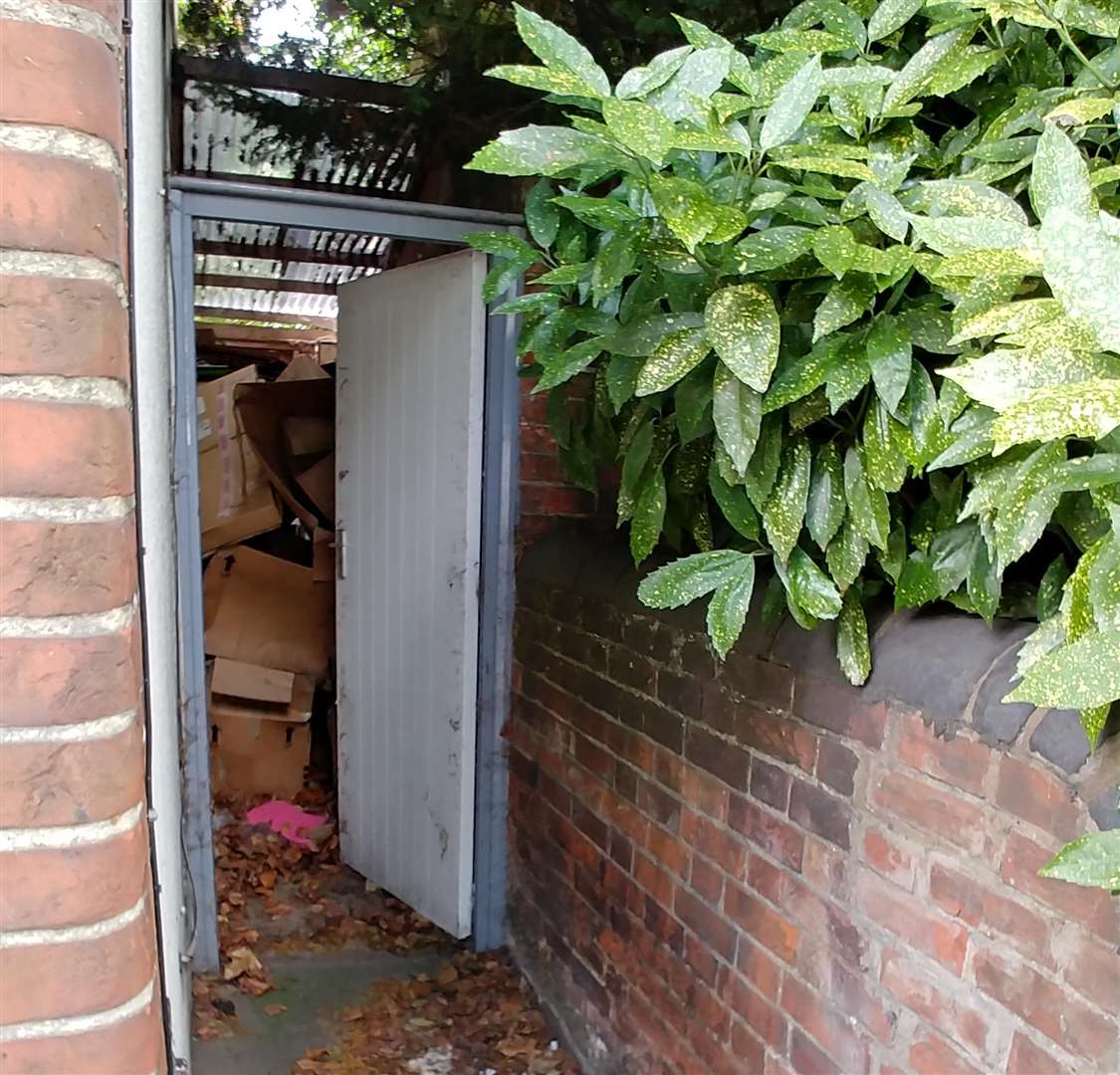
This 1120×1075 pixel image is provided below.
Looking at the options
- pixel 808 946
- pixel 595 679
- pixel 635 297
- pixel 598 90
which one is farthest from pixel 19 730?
pixel 595 679

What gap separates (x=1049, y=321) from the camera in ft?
2.53

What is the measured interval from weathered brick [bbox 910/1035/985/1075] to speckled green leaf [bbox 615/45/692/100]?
1241 millimetres

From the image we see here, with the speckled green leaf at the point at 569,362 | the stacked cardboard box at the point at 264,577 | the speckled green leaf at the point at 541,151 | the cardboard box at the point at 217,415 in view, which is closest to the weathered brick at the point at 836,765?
the speckled green leaf at the point at 569,362

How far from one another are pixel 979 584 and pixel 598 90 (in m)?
0.73

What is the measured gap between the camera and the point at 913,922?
1.30m

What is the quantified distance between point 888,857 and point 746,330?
2.59 ft

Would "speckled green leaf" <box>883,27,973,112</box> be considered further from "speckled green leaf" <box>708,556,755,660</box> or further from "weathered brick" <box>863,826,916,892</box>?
"weathered brick" <box>863,826,916,892</box>

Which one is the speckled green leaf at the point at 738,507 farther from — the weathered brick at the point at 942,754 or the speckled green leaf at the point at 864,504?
the weathered brick at the point at 942,754

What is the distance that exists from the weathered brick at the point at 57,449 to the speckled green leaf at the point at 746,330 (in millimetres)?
631

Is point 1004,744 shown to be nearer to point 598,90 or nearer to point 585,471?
point 598,90

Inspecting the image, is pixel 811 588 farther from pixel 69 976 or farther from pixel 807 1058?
pixel 69 976

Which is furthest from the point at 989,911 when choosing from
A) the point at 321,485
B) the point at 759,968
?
the point at 321,485

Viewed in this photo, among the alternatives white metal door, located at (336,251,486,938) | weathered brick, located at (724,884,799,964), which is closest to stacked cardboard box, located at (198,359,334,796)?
white metal door, located at (336,251,486,938)

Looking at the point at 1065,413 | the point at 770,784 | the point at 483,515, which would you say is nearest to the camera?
the point at 1065,413
